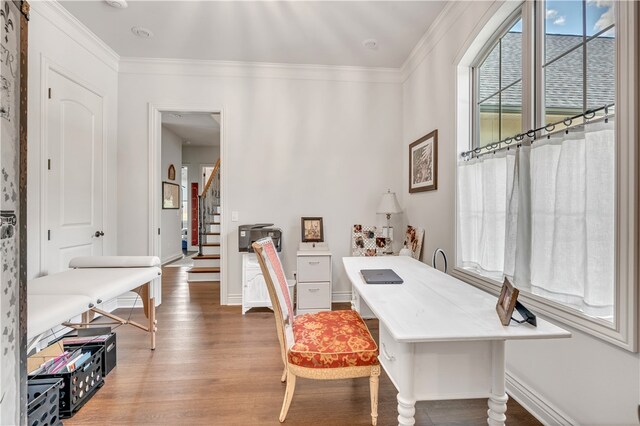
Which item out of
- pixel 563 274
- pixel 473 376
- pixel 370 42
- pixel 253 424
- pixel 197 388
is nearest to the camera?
pixel 473 376

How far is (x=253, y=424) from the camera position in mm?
1554

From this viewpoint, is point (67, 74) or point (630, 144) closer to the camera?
point (630, 144)

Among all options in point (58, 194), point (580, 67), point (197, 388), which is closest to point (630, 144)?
point (580, 67)

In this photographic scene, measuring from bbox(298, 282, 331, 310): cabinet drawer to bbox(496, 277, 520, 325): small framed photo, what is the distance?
7.00ft

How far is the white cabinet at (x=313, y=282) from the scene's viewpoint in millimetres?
3115

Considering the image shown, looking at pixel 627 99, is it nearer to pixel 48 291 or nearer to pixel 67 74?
pixel 48 291

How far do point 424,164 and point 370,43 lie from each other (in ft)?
4.55

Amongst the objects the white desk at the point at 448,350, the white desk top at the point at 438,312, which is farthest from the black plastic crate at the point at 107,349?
the white desk at the point at 448,350

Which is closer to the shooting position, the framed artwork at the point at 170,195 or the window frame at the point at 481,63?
the window frame at the point at 481,63

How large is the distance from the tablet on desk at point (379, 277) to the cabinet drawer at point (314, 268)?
1322 millimetres

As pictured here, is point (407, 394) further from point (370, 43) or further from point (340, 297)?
point (370, 43)

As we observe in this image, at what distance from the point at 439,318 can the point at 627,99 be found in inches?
44.7

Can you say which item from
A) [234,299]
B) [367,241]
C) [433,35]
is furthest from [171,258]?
[433,35]

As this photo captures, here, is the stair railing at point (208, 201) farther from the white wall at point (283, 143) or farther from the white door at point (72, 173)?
the white door at point (72, 173)
